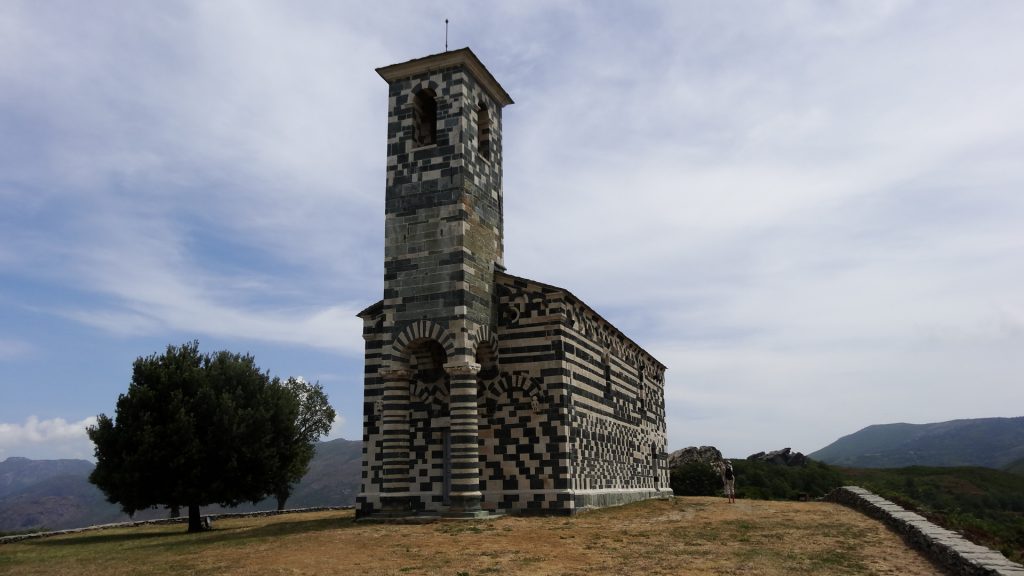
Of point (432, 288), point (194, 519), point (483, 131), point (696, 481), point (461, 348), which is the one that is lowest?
point (194, 519)

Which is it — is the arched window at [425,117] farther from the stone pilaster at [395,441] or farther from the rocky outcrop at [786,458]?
the rocky outcrop at [786,458]

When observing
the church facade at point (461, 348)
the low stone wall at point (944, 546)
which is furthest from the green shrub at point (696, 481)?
the low stone wall at point (944, 546)

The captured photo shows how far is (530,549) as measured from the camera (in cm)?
1584

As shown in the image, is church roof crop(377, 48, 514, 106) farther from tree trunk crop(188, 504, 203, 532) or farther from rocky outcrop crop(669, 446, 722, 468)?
rocky outcrop crop(669, 446, 722, 468)

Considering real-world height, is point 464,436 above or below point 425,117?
below

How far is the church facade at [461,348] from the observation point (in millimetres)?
23828

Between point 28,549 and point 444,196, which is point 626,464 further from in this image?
point 28,549

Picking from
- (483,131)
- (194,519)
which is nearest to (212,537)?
(194,519)

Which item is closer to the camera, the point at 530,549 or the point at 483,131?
the point at 530,549

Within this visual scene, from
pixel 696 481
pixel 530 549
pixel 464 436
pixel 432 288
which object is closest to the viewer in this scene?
pixel 530 549

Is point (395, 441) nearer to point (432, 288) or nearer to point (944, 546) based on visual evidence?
point (432, 288)

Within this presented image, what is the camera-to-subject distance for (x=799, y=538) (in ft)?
56.3

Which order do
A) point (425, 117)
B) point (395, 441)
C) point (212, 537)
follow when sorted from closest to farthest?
point (212, 537) < point (395, 441) < point (425, 117)

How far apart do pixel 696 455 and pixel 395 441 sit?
120 ft
